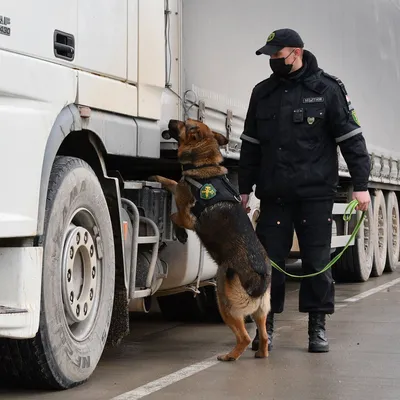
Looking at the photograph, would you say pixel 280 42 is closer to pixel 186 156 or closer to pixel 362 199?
pixel 186 156

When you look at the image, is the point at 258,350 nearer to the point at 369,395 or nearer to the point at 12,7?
the point at 369,395

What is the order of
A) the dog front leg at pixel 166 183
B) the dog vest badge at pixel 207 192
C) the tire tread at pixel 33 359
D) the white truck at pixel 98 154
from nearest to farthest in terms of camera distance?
the white truck at pixel 98 154 → the tire tread at pixel 33 359 → the dog vest badge at pixel 207 192 → the dog front leg at pixel 166 183

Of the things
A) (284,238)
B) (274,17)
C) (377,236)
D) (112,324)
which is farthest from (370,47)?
(112,324)

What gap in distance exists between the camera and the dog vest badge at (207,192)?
268 inches

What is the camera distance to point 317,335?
23.7 feet

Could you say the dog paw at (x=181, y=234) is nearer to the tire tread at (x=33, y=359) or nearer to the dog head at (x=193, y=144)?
the dog head at (x=193, y=144)

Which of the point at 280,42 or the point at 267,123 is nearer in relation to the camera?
the point at 280,42

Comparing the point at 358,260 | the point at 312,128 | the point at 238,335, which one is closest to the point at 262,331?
the point at 238,335

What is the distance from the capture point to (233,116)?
8.43 metres

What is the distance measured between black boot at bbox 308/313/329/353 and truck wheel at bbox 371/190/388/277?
6490mm

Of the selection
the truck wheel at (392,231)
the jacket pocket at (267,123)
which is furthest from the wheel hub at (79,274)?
the truck wheel at (392,231)

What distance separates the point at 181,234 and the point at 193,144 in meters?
0.66

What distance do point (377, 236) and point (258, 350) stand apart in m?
7.12

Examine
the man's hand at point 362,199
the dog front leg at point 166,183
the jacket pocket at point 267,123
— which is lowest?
the man's hand at point 362,199
